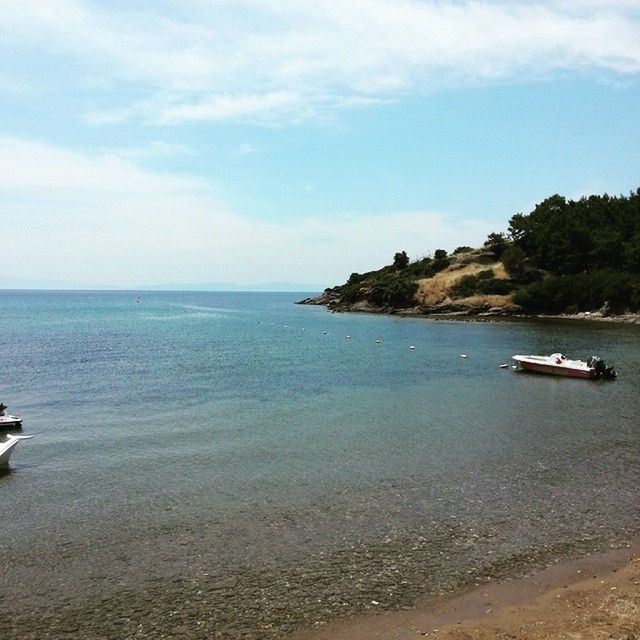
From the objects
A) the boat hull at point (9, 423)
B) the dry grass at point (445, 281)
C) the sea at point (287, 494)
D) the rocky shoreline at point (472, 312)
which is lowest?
the sea at point (287, 494)

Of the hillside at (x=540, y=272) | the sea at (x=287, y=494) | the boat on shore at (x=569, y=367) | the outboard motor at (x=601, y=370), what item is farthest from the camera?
the hillside at (x=540, y=272)

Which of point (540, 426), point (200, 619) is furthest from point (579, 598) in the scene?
point (540, 426)

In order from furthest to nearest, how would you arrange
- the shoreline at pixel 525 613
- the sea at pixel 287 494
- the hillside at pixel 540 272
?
1. the hillside at pixel 540 272
2. the sea at pixel 287 494
3. the shoreline at pixel 525 613

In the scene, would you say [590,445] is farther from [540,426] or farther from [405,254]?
[405,254]

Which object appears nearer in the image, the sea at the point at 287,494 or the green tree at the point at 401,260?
the sea at the point at 287,494

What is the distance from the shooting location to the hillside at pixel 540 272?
4633 inches

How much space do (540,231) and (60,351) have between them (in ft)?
355

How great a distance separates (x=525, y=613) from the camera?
43.2 feet

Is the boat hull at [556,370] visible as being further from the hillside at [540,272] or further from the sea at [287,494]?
the hillside at [540,272]

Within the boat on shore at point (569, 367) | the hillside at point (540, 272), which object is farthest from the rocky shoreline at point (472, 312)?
the boat on shore at point (569, 367)

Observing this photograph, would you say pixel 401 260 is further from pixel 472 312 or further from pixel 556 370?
pixel 556 370

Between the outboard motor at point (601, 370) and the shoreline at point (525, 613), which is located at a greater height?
the outboard motor at point (601, 370)

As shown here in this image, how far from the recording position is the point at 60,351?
6862 cm

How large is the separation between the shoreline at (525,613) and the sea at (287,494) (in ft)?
1.99
